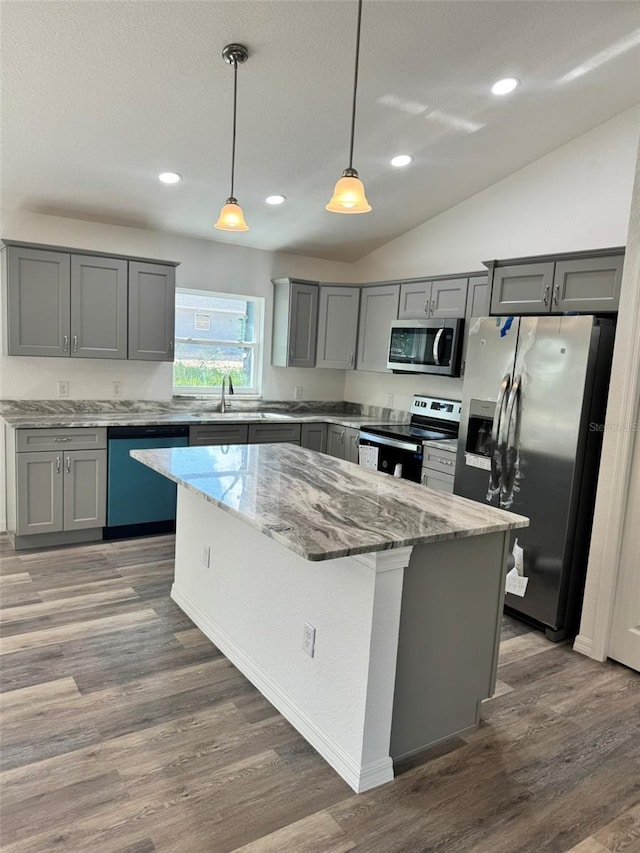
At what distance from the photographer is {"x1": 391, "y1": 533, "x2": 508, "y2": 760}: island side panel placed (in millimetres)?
2016

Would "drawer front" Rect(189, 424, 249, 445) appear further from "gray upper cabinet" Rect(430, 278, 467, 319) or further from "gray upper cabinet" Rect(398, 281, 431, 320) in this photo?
"gray upper cabinet" Rect(430, 278, 467, 319)

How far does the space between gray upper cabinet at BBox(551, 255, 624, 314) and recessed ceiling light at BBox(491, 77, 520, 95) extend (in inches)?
40.1

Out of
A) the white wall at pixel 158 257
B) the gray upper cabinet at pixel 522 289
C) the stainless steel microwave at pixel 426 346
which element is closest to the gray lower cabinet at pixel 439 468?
the stainless steel microwave at pixel 426 346

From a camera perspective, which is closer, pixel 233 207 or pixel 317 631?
pixel 317 631

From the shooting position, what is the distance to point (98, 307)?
14.1 feet

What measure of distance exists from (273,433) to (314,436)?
1.42 feet

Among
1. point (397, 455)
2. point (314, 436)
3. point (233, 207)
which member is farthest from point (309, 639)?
point (314, 436)

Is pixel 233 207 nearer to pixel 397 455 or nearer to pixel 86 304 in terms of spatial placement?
pixel 86 304

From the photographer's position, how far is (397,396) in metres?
5.34

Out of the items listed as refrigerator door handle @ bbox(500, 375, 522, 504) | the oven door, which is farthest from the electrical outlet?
the oven door

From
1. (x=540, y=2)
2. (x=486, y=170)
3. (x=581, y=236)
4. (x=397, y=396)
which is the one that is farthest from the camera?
(x=397, y=396)

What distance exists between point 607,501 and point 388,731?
5.57 ft

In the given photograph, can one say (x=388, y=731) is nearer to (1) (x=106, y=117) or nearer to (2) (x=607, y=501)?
(2) (x=607, y=501)

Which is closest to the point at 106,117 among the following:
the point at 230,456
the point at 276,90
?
the point at 276,90
